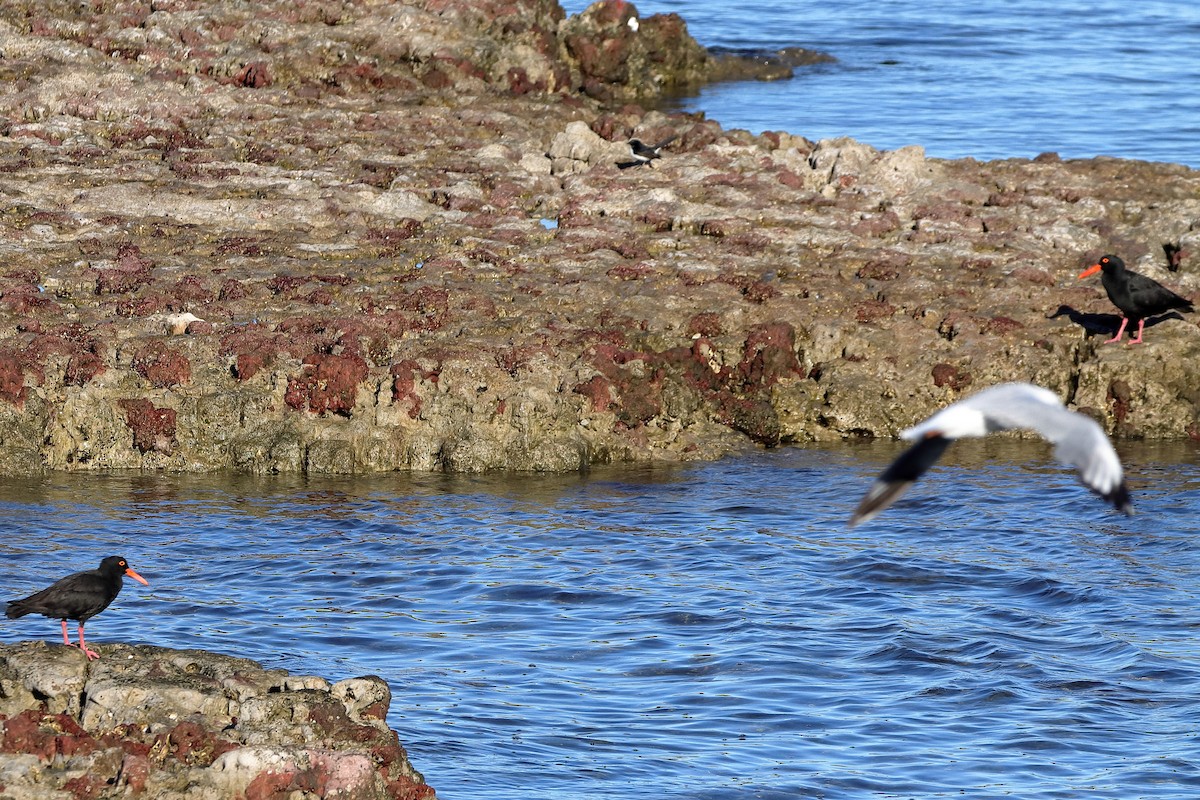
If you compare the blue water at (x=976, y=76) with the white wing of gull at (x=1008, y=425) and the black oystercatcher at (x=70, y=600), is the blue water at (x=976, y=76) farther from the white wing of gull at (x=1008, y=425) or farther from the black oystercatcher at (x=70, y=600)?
the white wing of gull at (x=1008, y=425)

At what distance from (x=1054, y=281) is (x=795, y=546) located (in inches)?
277

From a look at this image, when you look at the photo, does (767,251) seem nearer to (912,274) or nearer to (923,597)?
(912,274)

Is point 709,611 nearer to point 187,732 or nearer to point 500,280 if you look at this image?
point 187,732

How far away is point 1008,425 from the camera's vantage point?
9664 mm

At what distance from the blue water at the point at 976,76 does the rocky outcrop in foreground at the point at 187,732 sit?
28.3 meters

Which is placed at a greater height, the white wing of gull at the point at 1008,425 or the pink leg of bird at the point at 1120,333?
the white wing of gull at the point at 1008,425

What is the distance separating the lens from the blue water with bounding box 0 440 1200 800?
12.8 metres

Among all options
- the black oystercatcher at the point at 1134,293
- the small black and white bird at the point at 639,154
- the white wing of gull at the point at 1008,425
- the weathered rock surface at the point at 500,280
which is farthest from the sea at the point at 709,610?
the small black and white bird at the point at 639,154

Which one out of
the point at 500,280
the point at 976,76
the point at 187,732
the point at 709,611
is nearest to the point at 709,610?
the point at 709,611

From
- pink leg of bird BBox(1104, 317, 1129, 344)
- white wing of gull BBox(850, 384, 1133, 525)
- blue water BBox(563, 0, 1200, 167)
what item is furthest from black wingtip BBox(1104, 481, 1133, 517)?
blue water BBox(563, 0, 1200, 167)

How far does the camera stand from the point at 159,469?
62.7ft

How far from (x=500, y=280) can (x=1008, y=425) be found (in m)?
12.9

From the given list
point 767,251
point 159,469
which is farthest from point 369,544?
point 767,251

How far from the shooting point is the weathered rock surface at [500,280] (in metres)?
19.3
